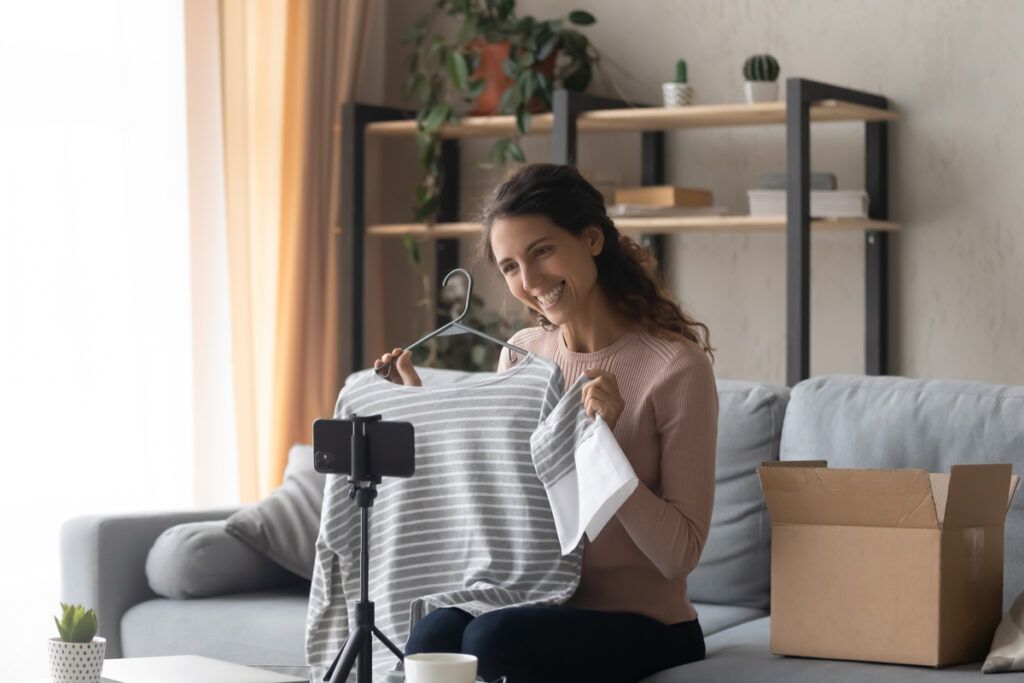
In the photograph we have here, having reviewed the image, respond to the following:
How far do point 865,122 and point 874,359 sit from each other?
1.82 feet

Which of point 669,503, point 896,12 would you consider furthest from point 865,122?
point 669,503

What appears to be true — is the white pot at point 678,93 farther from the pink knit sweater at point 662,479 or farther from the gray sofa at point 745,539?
the pink knit sweater at point 662,479

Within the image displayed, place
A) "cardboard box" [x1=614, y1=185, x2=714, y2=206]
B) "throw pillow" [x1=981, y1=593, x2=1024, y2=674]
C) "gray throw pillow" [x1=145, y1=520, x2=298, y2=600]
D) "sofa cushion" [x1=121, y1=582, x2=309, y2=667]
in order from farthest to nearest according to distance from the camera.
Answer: "cardboard box" [x1=614, y1=185, x2=714, y2=206] → "gray throw pillow" [x1=145, y1=520, x2=298, y2=600] → "sofa cushion" [x1=121, y1=582, x2=309, y2=667] → "throw pillow" [x1=981, y1=593, x2=1024, y2=674]

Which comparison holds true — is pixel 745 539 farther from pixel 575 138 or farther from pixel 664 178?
pixel 664 178

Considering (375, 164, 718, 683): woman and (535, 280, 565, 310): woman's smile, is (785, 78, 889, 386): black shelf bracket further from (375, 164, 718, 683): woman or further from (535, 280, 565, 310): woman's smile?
(535, 280, 565, 310): woman's smile

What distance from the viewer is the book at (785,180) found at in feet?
10.1

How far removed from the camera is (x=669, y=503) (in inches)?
75.9

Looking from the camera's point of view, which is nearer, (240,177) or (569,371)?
(569,371)

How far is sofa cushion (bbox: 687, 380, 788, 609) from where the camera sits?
2.43 metres

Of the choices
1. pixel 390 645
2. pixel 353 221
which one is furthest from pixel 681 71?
pixel 390 645

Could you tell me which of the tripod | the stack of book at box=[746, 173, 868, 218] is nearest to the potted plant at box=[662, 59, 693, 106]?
the stack of book at box=[746, 173, 868, 218]

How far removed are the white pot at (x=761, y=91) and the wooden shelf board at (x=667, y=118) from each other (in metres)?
0.04

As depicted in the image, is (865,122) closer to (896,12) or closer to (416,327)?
(896,12)

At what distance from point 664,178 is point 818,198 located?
1.98 feet
